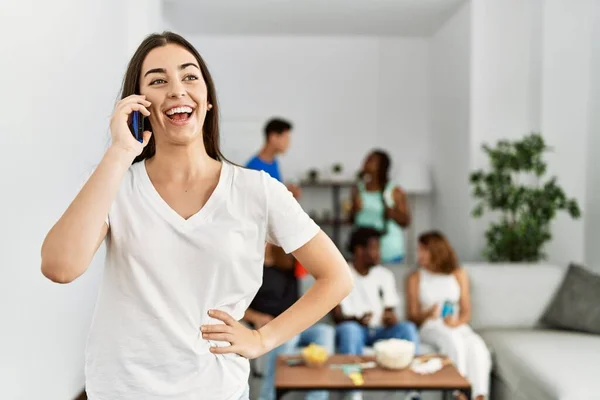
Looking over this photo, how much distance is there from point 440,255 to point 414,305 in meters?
0.36

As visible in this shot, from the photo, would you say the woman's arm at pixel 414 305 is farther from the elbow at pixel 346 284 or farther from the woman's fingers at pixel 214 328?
the woman's fingers at pixel 214 328

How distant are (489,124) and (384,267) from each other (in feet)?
6.38

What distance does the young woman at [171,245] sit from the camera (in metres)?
1.10

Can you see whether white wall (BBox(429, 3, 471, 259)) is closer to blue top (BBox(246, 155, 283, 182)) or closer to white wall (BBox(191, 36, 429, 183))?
white wall (BBox(191, 36, 429, 183))

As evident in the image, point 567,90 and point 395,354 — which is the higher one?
point 567,90

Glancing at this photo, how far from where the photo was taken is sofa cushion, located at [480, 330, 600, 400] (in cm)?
326

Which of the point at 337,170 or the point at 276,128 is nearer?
the point at 276,128

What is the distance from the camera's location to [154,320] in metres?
1.12

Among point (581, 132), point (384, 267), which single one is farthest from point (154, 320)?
point (581, 132)

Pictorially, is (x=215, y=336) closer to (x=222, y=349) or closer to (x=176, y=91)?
(x=222, y=349)

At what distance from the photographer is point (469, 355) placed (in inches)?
153

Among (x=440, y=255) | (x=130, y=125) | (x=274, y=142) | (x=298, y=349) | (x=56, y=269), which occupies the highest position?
(x=274, y=142)

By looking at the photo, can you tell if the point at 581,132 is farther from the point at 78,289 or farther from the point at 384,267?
the point at 78,289

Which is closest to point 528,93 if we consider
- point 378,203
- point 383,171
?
point 383,171
